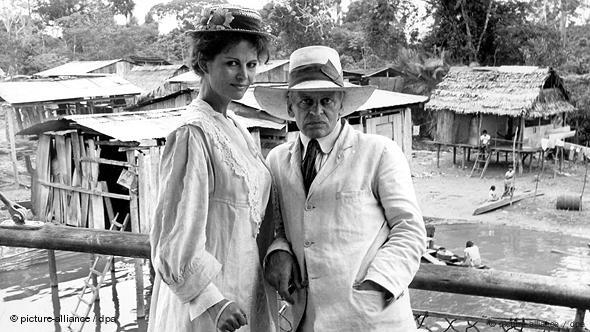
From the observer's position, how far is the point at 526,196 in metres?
16.8

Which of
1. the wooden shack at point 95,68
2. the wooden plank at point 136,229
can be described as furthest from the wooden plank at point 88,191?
the wooden shack at point 95,68

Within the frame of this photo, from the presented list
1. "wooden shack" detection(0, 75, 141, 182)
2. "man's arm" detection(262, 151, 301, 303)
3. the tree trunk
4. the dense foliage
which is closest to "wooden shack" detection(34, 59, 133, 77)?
"wooden shack" detection(0, 75, 141, 182)

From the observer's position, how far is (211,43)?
6.07 feet

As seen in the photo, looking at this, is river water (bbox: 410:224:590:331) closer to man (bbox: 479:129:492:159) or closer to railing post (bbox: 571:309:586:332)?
man (bbox: 479:129:492:159)

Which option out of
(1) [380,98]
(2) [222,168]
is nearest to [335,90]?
(2) [222,168]

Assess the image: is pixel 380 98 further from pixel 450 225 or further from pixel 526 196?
pixel 526 196

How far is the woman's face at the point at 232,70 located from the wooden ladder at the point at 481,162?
729 inches

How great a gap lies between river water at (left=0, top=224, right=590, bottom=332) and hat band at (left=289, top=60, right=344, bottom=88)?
7.40 m

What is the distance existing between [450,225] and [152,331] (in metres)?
13.9

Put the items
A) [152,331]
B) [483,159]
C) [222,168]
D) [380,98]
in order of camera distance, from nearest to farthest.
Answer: [222,168] < [152,331] < [380,98] < [483,159]

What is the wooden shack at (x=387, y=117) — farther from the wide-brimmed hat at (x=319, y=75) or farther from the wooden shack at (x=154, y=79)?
the wide-brimmed hat at (x=319, y=75)

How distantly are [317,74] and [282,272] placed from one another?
633mm

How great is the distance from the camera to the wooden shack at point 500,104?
19.4 metres

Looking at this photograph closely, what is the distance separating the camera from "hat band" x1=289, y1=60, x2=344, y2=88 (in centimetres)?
191
